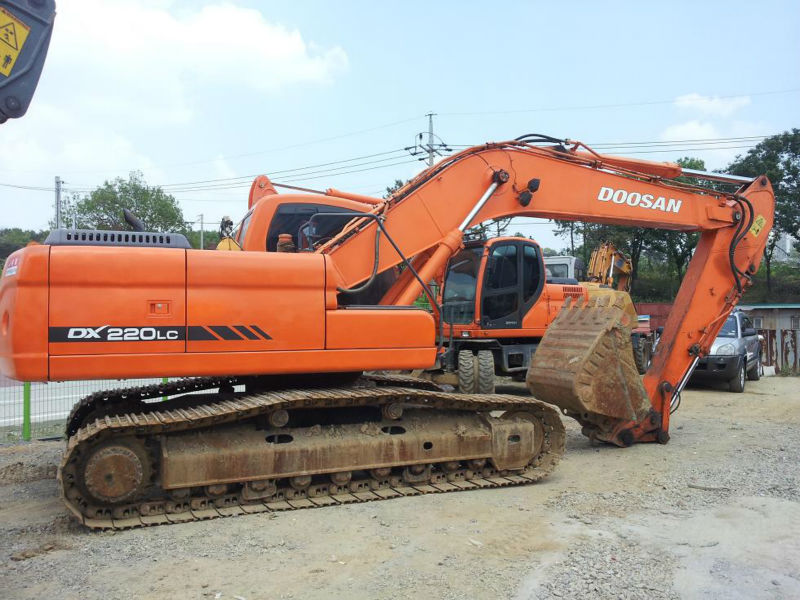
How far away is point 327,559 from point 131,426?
1.73 meters

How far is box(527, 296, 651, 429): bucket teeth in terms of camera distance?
6445 millimetres

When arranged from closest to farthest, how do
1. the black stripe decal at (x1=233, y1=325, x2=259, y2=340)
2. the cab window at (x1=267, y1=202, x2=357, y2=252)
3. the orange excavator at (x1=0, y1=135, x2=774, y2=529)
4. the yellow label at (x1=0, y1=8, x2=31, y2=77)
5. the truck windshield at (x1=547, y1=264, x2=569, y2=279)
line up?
the yellow label at (x1=0, y1=8, x2=31, y2=77) < the orange excavator at (x1=0, y1=135, x2=774, y2=529) < the black stripe decal at (x1=233, y1=325, x2=259, y2=340) < the cab window at (x1=267, y1=202, x2=357, y2=252) < the truck windshield at (x1=547, y1=264, x2=569, y2=279)

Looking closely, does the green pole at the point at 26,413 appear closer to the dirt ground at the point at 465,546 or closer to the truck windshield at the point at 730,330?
the dirt ground at the point at 465,546

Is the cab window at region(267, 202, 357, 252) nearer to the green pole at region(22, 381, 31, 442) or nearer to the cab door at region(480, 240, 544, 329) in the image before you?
the green pole at region(22, 381, 31, 442)

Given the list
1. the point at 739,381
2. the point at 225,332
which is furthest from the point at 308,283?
the point at 739,381

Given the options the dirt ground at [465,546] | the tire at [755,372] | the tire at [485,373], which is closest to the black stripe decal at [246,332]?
the dirt ground at [465,546]

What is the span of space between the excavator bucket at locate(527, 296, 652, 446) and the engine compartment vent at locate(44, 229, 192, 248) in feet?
12.5

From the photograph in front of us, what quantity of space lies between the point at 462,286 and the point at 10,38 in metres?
8.53

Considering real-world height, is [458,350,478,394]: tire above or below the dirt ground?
above

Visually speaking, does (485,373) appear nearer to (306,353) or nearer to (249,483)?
(306,353)

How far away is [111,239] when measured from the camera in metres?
4.83

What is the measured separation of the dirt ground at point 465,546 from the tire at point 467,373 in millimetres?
3312

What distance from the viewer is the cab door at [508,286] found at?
10445 millimetres

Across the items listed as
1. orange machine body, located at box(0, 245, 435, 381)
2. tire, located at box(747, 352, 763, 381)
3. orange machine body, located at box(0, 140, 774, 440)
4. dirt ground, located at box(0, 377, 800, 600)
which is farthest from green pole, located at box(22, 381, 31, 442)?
tire, located at box(747, 352, 763, 381)
